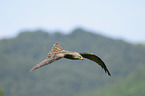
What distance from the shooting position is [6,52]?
519 feet

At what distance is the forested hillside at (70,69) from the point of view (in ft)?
402

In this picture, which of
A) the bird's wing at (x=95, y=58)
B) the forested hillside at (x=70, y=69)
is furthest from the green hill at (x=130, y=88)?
the bird's wing at (x=95, y=58)

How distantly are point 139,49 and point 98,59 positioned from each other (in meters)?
156

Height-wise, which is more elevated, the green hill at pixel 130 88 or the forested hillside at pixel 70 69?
the forested hillside at pixel 70 69

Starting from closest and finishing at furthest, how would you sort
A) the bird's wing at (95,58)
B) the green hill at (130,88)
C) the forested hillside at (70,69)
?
the bird's wing at (95,58)
the green hill at (130,88)
the forested hillside at (70,69)

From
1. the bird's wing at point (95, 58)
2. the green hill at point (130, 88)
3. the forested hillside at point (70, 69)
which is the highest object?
the forested hillside at point (70, 69)

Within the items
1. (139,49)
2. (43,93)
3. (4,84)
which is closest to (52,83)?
(43,93)

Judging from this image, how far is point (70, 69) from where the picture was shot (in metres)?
146

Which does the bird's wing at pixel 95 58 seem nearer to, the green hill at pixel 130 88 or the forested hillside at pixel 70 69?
the green hill at pixel 130 88

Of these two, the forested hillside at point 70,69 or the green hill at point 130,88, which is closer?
the green hill at point 130,88

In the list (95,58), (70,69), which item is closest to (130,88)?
(70,69)

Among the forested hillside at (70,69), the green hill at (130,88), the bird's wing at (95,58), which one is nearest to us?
the bird's wing at (95,58)

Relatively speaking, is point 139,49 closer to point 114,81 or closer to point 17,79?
point 114,81

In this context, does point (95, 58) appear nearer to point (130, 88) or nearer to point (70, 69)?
point (130, 88)
